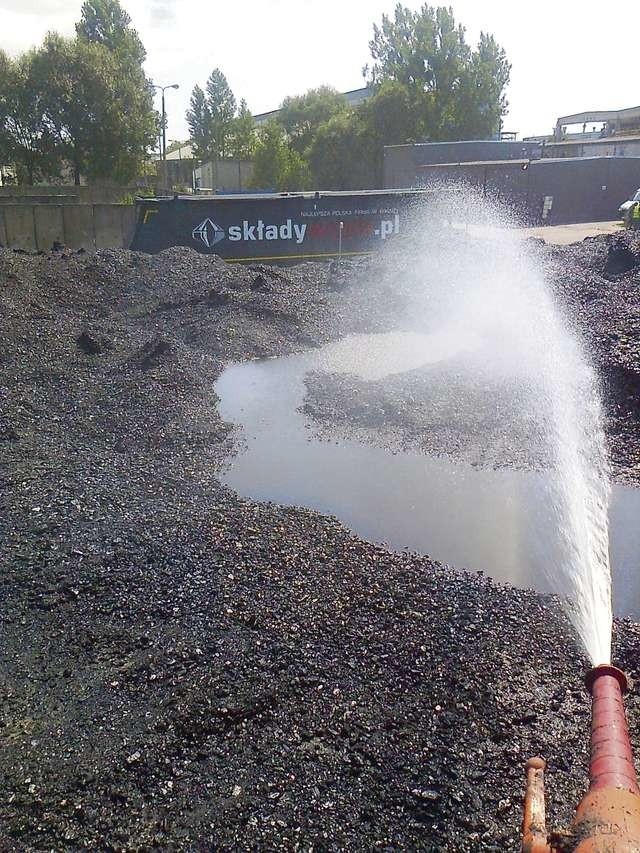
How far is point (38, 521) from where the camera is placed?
Result: 6711 mm

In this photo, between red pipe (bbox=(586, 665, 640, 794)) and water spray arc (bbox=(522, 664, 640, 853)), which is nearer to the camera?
water spray arc (bbox=(522, 664, 640, 853))

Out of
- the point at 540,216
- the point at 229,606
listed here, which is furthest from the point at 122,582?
the point at 540,216

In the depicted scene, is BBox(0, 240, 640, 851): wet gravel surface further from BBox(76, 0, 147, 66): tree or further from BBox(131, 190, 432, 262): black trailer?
BBox(76, 0, 147, 66): tree

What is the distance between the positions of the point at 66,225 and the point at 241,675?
886 inches

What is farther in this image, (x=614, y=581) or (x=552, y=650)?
(x=614, y=581)

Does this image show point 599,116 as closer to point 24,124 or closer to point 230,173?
point 230,173

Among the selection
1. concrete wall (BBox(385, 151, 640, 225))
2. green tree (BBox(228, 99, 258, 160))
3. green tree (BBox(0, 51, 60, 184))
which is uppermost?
green tree (BBox(228, 99, 258, 160))

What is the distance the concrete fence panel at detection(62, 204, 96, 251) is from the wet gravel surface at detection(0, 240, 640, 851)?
54.3ft

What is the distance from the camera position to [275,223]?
69.4 ft

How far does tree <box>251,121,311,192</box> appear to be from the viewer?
174ft

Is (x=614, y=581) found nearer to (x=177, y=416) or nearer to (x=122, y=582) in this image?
(x=122, y=582)

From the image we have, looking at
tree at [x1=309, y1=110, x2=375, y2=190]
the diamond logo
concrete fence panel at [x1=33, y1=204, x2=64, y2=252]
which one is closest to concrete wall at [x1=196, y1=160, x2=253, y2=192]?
tree at [x1=309, y1=110, x2=375, y2=190]

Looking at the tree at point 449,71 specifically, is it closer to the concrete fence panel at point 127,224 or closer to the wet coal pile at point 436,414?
the concrete fence panel at point 127,224

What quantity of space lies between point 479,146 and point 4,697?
4607cm
